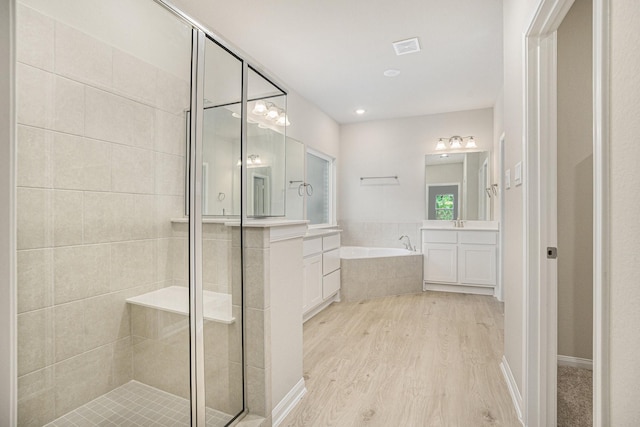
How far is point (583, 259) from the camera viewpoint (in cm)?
214

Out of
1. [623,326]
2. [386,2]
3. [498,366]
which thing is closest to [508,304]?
[498,366]

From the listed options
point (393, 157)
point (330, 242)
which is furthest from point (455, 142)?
point (330, 242)

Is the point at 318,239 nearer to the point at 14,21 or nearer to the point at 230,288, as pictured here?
the point at 230,288

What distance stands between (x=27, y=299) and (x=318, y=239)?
96.6 inches

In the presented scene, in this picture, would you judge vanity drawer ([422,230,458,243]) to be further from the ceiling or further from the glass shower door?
the glass shower door

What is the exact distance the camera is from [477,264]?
413 cm

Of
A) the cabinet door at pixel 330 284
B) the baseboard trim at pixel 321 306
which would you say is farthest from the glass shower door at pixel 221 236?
the cabinet door at pixel 330 284

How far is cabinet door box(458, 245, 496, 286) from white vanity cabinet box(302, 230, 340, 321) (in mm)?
1750

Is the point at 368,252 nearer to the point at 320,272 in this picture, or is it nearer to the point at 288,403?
the point at 320,272

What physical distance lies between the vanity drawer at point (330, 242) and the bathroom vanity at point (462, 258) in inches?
54.9

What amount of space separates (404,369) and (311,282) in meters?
1.26

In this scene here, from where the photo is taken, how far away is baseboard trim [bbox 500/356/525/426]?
165 cm

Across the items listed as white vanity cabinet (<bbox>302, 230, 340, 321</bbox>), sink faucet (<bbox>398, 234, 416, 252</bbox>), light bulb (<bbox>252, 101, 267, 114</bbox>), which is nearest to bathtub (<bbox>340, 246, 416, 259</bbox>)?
sink faucet (<bbox>398, 234, 416, 252</bbox>)

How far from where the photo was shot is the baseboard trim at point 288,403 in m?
1.60
